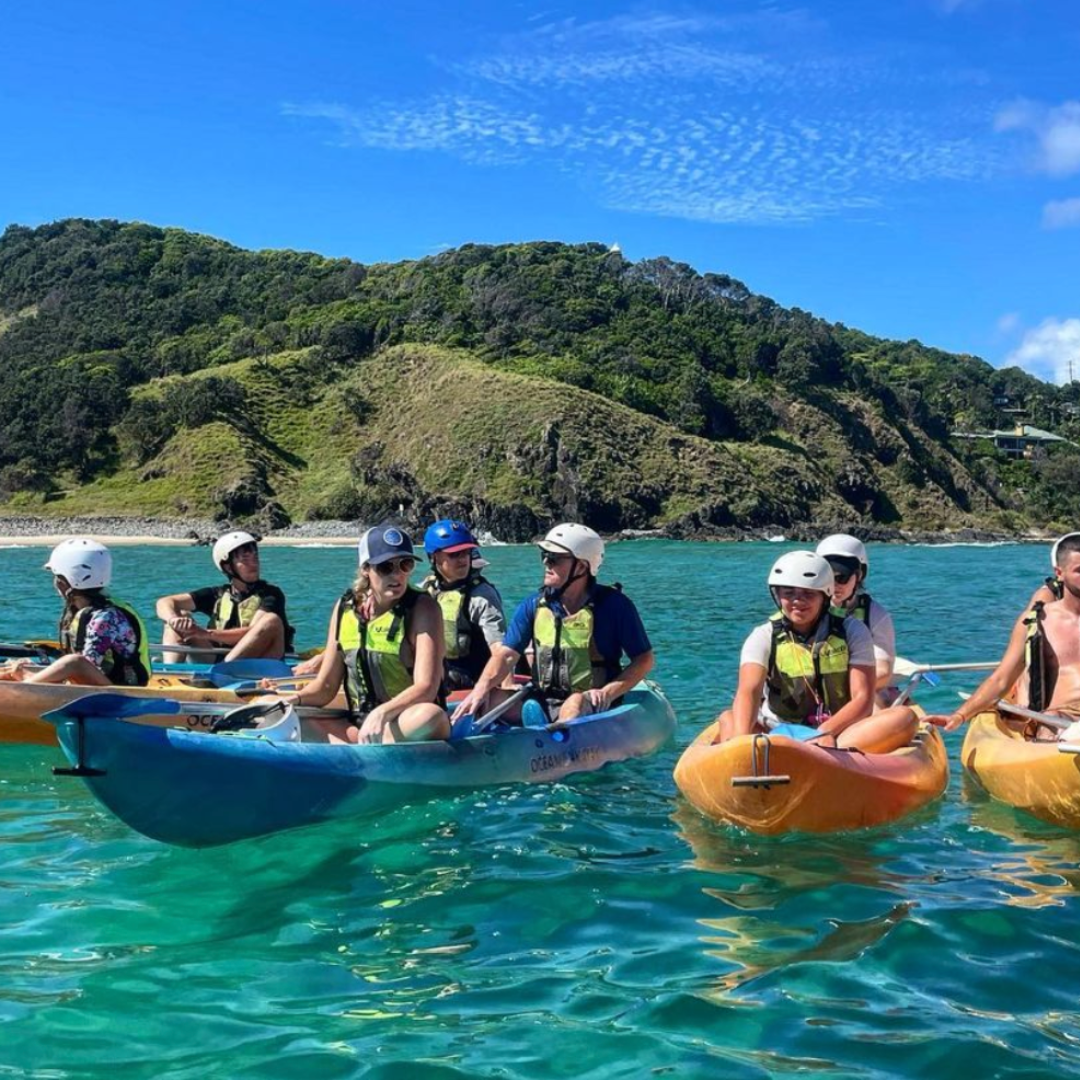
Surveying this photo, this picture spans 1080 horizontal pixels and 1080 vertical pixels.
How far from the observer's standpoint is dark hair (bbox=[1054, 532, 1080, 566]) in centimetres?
778

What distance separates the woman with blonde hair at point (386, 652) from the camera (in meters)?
7.45

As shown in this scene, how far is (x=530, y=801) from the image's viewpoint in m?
8.30

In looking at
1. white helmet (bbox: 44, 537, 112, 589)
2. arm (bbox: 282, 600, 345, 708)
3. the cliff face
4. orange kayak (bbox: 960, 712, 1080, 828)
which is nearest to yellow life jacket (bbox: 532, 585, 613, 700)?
arm (bbox: 282, 600, 345, 708)

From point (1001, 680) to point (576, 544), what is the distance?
3026mm

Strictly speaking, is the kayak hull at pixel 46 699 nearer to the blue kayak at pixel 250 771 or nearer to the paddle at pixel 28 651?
the blue kayak at pixel 250 771

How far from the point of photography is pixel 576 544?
884 centimetres

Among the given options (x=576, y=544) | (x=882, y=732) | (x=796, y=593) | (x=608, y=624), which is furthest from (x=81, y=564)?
(x=882, y=732)

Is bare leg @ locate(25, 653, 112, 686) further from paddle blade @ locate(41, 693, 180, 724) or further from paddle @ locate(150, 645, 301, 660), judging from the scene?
paddle @ locate(150, 645, 301, 660)

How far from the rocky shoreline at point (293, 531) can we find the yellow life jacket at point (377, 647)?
59.1 meters

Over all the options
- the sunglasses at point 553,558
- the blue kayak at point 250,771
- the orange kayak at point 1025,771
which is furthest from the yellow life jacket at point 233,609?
the orange kayak at point 1025,771

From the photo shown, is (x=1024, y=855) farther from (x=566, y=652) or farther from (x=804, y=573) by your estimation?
(x=566, y=652)

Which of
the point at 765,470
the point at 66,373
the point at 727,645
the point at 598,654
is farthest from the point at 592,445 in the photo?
the point at 598,654

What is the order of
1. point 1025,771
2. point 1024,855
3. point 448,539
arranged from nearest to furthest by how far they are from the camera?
point 1024,855 < point 1025,771 < point 448,539

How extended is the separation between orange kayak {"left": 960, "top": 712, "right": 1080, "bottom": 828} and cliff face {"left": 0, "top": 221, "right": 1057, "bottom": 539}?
6467cm
